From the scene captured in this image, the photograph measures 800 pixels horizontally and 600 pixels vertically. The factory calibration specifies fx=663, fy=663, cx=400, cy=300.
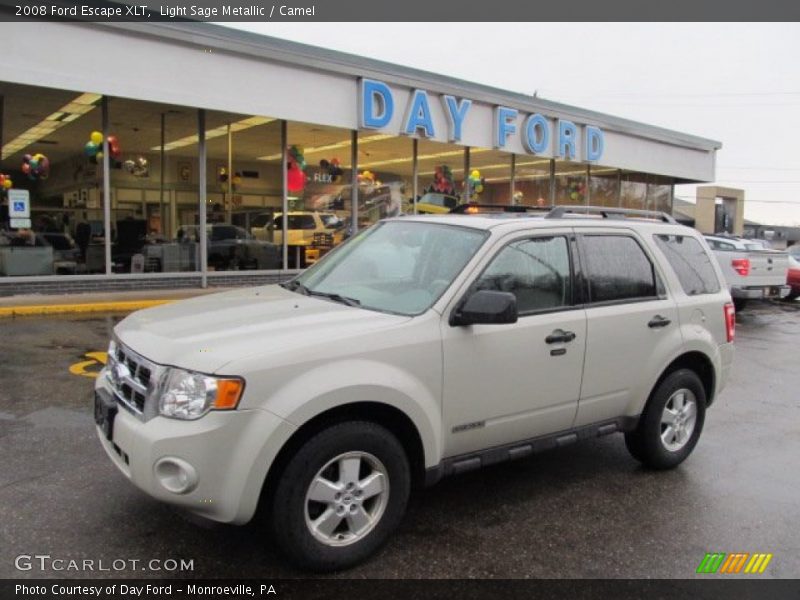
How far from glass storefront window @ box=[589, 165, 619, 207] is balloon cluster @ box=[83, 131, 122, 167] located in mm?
15358

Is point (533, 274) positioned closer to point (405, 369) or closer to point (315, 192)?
point (405, 369)

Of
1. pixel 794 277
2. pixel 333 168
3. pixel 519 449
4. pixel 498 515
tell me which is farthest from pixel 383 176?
pixel 498 515

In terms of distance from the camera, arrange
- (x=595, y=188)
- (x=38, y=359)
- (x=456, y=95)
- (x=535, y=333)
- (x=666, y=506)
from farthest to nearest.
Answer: (x=595, y=188)
(x=456, y=95)
(x=38, y=359)
(x=666, y=506)
(x=535, y=333)

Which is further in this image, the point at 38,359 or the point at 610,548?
the point at 38,359

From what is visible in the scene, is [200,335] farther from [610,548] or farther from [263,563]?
[610,548]

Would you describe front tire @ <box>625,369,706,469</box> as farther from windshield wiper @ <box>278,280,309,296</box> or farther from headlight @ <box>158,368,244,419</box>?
headlight @ <box>158,368,244,419</box>

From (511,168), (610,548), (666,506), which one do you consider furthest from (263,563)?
(511,168)

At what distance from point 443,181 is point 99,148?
9.60m

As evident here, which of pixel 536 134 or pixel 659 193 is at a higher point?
pixel 536 134

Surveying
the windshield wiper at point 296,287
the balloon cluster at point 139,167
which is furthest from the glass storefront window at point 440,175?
the windshield wiper at point 296,287

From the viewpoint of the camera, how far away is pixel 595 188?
23.3 metres

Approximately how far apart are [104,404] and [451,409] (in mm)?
1816

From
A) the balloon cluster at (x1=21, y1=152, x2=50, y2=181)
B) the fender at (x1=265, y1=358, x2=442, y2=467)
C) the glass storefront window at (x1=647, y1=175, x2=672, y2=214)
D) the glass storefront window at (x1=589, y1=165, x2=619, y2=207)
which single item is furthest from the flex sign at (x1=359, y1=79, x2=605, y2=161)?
the fender at (x1=265, y1=358, x2=442, y2=467)

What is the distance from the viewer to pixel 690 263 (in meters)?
5.07
